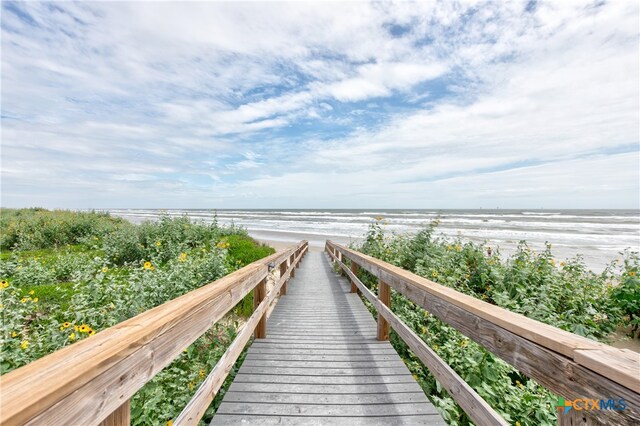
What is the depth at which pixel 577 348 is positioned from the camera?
3.47ft

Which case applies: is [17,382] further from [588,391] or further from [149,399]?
[149,399]

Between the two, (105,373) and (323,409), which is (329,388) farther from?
(105,373)

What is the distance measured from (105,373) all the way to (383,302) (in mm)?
3240

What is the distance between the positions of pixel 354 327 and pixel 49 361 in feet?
13.1

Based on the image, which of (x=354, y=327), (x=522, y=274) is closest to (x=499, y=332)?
(x=354, y=327)

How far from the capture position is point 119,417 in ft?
3.68

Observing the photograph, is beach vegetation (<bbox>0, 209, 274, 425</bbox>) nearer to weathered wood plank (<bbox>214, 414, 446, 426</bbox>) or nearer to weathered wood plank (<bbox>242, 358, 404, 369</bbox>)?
weathered wood plank (<bbox>242, 358, 404, 369</bbox>)

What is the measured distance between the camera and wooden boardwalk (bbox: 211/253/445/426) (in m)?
2.36

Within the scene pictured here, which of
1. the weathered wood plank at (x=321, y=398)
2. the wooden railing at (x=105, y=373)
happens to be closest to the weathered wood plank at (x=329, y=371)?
the weathered wood plank at (x=321, y=398)

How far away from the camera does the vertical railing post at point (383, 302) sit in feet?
12.4

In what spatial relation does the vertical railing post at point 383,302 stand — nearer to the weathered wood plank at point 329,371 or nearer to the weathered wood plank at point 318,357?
the weathered wood plank at point 318,357

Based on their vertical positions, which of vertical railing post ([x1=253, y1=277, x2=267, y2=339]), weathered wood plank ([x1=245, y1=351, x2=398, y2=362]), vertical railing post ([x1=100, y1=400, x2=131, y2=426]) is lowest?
weathered wood plank ([x1=245, y1=351, x2=398, y2=362])

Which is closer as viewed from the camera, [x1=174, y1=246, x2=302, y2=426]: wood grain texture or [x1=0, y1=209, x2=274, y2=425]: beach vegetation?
[x1=174, y1=246, x2=302, y2=426]: wood grain texture

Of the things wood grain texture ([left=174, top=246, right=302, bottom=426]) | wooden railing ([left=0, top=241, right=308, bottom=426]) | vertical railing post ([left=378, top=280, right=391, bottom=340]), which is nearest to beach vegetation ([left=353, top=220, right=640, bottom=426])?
vertical railing post ([left=378, top=280, right=391, bottom=340])
